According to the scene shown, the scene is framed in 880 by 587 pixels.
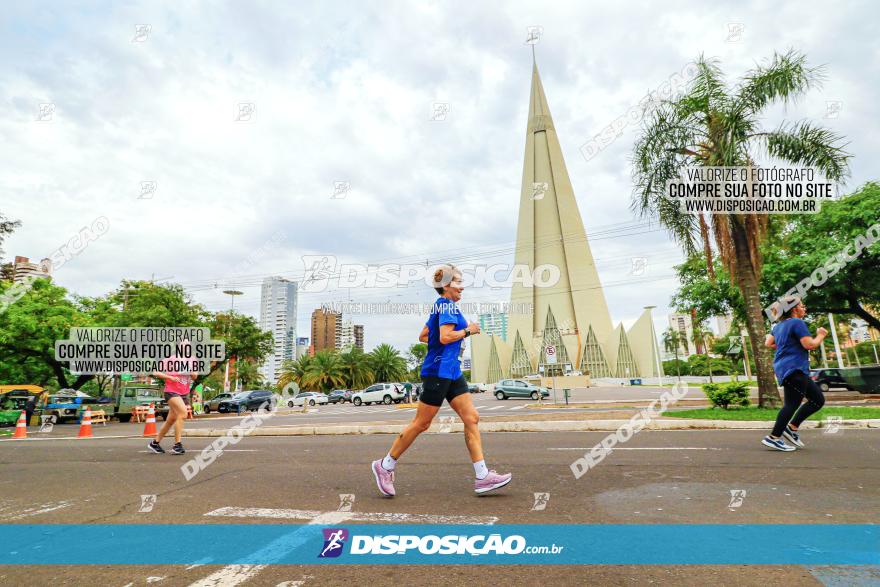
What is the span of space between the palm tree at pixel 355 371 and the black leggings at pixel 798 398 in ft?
198

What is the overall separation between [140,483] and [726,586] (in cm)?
542

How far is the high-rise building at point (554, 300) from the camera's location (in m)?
81.4

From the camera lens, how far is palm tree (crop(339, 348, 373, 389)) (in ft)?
212

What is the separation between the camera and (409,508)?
3.75 m

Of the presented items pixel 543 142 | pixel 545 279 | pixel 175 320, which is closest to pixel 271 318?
pixel 545 279

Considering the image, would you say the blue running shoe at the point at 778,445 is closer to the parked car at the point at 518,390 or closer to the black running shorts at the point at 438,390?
the black running shorts at the point at 438,390

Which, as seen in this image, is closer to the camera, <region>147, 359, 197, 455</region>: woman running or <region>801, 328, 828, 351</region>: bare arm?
<region>801, 328, 828, 351</region>: bare arm

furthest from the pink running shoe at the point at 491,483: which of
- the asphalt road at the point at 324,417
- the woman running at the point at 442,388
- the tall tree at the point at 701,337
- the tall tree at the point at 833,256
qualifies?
the tall tree at the point at 701,337

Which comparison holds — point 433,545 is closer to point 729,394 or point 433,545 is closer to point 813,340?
point 813,340

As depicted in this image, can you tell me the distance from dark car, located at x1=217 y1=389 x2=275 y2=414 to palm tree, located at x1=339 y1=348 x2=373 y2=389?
2883 cm

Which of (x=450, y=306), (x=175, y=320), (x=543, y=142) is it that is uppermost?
(x=543, y=142)

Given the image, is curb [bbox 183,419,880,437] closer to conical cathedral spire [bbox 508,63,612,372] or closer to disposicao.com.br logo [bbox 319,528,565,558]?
disposicao.com.br logo [bbox 319,528,565,558]

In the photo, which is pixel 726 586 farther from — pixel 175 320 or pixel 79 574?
pixel 175 320

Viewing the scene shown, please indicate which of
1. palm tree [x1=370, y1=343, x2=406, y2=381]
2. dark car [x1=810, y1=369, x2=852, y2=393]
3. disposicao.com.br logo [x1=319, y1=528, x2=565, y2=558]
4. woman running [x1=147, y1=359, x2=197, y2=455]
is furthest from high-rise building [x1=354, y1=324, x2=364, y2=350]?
disposicao.com.br logo [x1=319, y1=528, x2=565, y2=558]
